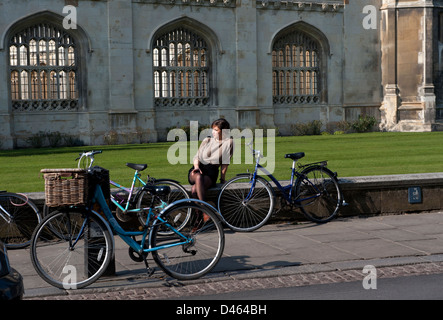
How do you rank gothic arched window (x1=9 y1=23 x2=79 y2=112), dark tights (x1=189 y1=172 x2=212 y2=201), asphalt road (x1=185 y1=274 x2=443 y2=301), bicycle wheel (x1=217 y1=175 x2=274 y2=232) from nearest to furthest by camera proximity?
asphalt road (x1=185 y1=274 x2=443 y2=301) < dark tights (x1=189 y1=172 x2=212 y2=201) < bicycle wheel (x1=217 y1=175 x2=274 y2=232) < gothic arched window (x1=9 y1=23 x2=79 y2=112)

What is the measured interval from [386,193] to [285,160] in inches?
241

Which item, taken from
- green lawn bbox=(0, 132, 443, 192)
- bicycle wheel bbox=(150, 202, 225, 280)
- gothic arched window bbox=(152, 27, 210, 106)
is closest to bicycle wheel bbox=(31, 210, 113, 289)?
bicycle wheel bbox=(150, 202, 225, 280)

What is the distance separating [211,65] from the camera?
28062mm

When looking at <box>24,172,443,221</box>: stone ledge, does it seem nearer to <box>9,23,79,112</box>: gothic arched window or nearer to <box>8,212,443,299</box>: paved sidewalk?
<box>8,212,443,299</box>: paved sidewalk

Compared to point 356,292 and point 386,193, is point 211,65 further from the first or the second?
point 356,292

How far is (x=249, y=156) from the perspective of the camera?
61.6 feet

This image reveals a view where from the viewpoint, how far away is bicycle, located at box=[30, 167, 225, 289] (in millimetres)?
7176

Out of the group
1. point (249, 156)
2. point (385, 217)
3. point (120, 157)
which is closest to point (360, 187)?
point (385, 217)

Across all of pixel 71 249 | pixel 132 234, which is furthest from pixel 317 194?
pixel 71 249

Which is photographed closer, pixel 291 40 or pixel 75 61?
pixel 75 61

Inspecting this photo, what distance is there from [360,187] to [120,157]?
30.0 feet

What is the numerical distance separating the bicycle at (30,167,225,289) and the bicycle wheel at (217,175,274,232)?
264 centimetres
